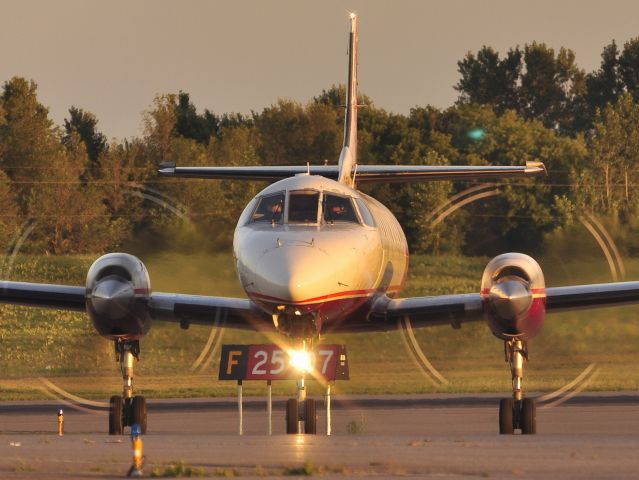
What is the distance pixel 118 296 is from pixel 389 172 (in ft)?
20.1

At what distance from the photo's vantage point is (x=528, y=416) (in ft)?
68.9

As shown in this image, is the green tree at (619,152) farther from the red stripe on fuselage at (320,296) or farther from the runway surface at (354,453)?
the red stripe on fuselage at (320,296)

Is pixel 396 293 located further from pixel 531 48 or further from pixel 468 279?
pixel 531 48

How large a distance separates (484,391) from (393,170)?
10.6 metres

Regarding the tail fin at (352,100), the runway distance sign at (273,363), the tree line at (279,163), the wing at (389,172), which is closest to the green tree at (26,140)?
the tree line at (279,163)

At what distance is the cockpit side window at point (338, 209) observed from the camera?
20141 millimetres

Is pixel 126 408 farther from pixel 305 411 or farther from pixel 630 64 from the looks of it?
pixel 630 64

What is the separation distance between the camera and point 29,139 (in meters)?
60.8

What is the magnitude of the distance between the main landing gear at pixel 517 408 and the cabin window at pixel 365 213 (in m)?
2.71

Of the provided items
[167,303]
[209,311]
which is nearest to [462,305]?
[209,311]

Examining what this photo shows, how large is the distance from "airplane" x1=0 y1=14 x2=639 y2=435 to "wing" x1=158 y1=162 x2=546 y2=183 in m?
0.07

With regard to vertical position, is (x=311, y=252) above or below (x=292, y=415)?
above

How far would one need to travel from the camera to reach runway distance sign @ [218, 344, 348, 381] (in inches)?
818

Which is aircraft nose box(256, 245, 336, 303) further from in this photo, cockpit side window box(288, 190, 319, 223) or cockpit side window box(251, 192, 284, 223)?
cockpit side window box(251, 192, 284, 223)
